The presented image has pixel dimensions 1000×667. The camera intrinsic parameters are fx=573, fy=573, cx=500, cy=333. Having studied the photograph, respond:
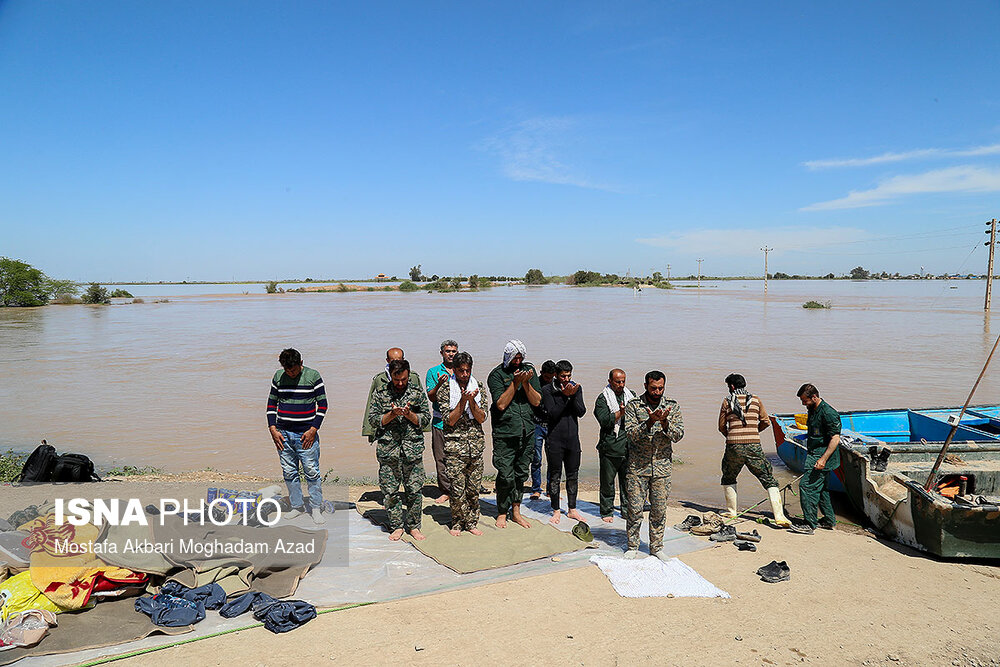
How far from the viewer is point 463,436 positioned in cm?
521

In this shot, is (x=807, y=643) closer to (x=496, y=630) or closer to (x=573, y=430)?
(x=496, y=630)

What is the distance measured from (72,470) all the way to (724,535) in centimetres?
738

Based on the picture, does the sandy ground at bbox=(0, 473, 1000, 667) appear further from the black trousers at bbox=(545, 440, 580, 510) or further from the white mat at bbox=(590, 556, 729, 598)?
the black trousers at bbox=(545, 440, 580, 510)

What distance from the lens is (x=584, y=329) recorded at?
29531mm

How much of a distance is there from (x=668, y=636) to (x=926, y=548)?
312 centimetres

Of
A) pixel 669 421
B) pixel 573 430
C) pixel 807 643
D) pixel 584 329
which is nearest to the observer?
pixel 807 643

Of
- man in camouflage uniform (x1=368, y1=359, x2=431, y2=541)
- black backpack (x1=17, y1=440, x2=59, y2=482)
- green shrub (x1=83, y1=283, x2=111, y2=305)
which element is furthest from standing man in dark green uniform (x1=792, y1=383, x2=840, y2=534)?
green shrub (x1=83, y1=283, x2=111, y2=305)

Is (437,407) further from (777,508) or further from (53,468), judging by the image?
(53,468)

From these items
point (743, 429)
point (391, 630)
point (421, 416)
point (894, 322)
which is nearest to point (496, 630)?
point (391, 630)

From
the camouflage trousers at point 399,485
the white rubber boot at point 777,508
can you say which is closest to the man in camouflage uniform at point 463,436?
the camouflage trousers at point 399,485

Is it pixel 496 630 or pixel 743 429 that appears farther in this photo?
pixel 743 429

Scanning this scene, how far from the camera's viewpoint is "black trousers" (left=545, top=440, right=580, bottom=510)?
5.63 m

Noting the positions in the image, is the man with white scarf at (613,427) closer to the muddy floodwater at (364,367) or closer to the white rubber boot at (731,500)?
the white rubber boot at (731,500)

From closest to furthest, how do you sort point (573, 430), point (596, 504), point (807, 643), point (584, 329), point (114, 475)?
point (807, 643) < point (573, 430) < point (596, 504) < point (114, 475) < point (584, 329)
